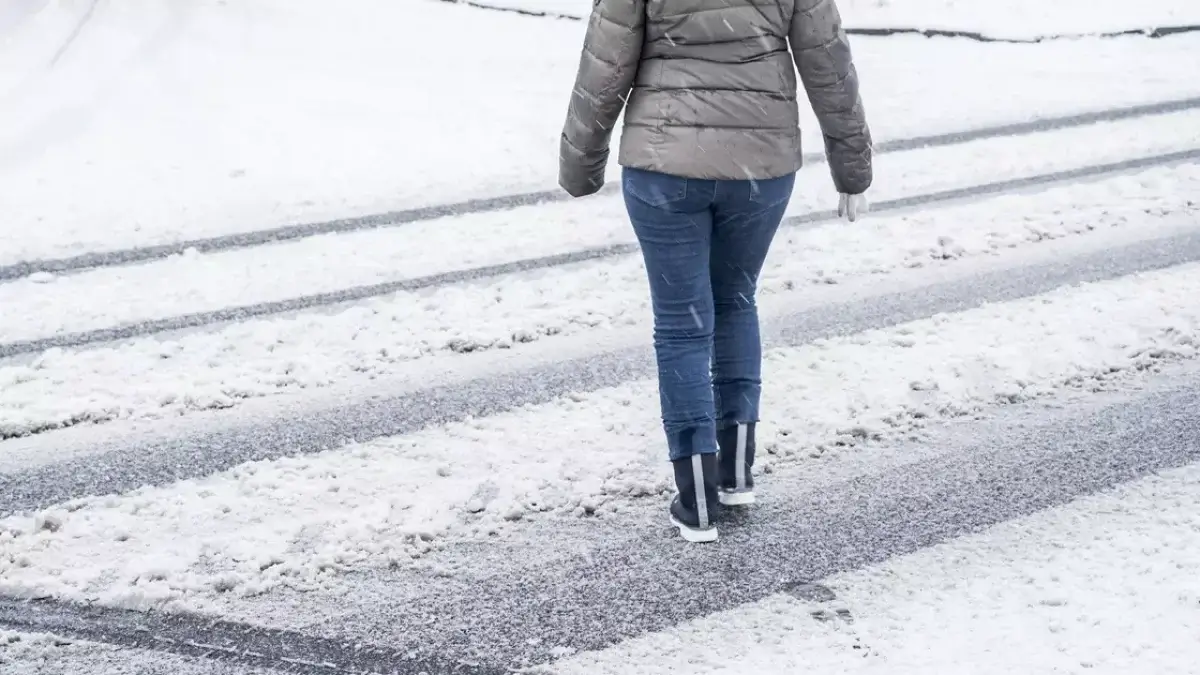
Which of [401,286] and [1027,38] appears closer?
[401,286]

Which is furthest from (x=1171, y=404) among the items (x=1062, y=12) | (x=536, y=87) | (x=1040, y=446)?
(x=1062, y=12)

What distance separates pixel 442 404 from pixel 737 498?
55.5 inches

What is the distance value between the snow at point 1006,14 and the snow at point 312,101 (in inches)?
23.0

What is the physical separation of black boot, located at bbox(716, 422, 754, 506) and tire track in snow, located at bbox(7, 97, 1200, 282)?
406cm

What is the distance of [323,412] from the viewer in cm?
532

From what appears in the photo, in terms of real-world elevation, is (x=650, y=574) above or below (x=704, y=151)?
below

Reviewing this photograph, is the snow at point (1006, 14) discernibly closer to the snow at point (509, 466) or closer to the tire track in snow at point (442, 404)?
the tire track in snow at point (442, 404)

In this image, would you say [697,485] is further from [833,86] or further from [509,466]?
[833,86]

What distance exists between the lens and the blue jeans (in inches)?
158

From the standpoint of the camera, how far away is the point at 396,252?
7441 millimetres

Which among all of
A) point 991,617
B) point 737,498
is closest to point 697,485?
point 737,498

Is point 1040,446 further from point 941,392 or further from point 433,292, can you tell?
point 433,292

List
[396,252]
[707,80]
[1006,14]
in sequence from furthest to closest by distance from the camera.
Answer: [1006,14]
[396,252]
[707,80]

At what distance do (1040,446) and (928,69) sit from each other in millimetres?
8497
